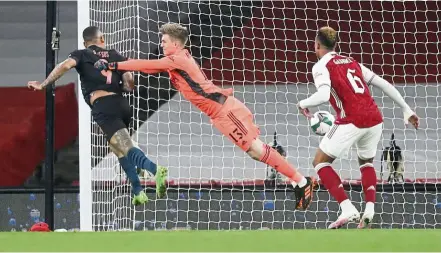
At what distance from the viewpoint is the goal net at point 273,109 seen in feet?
34.8

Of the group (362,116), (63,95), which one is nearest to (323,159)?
(362,116)

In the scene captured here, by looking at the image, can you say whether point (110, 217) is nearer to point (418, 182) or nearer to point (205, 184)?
point (205, 184)

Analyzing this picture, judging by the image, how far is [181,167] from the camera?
10930 millimetres

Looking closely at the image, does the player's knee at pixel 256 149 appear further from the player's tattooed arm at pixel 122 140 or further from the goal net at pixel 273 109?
the goal net at pixel 273 109

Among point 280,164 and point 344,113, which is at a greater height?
point 344,113

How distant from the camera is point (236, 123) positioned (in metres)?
8.38

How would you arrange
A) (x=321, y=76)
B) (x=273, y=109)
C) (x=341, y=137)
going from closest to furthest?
1. (x=321, y=76)
2. (x=341, y=137)
3. (x=273, y=109)

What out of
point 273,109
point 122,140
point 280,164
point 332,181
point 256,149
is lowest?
point 332,181

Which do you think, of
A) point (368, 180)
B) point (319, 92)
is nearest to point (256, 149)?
point (319, 92)

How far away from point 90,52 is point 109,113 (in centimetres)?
47

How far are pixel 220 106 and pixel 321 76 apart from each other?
30.6 inches

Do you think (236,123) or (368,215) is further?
(236,123)

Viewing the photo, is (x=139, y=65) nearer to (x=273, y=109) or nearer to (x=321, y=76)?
(x=321, y=76)

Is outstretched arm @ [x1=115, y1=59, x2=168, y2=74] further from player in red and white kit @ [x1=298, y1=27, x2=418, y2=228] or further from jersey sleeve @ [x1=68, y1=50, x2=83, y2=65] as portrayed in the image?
player in red and white kit @ [x1=298, y1=27, x2=418, y2=228]
